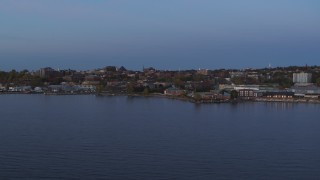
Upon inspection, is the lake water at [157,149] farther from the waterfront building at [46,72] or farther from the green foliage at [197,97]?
the waterfront building at [46,72]

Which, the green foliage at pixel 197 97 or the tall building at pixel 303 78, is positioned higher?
the tall building at pixel 303 78

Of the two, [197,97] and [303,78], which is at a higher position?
[303,78]

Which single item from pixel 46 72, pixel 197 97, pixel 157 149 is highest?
pixel 46 72

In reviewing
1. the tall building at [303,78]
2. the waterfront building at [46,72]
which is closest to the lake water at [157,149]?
the tall building at [303,78]

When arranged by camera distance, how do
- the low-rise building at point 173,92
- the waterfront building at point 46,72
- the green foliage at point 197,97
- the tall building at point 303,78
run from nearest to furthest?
the green foliage at point 197,97 < the low-rise building at point 173,92 < the tall building at point 303,78 < the waterfront building at point 46,72

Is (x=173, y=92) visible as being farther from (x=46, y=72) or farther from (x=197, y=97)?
(x=46, y=72)

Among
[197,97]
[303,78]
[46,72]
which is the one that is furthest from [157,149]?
[46,72]

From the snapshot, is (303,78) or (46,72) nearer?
(303,78)

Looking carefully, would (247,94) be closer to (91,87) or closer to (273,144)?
(91,87)

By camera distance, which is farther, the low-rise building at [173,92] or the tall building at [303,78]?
the tall building at [303,78]
